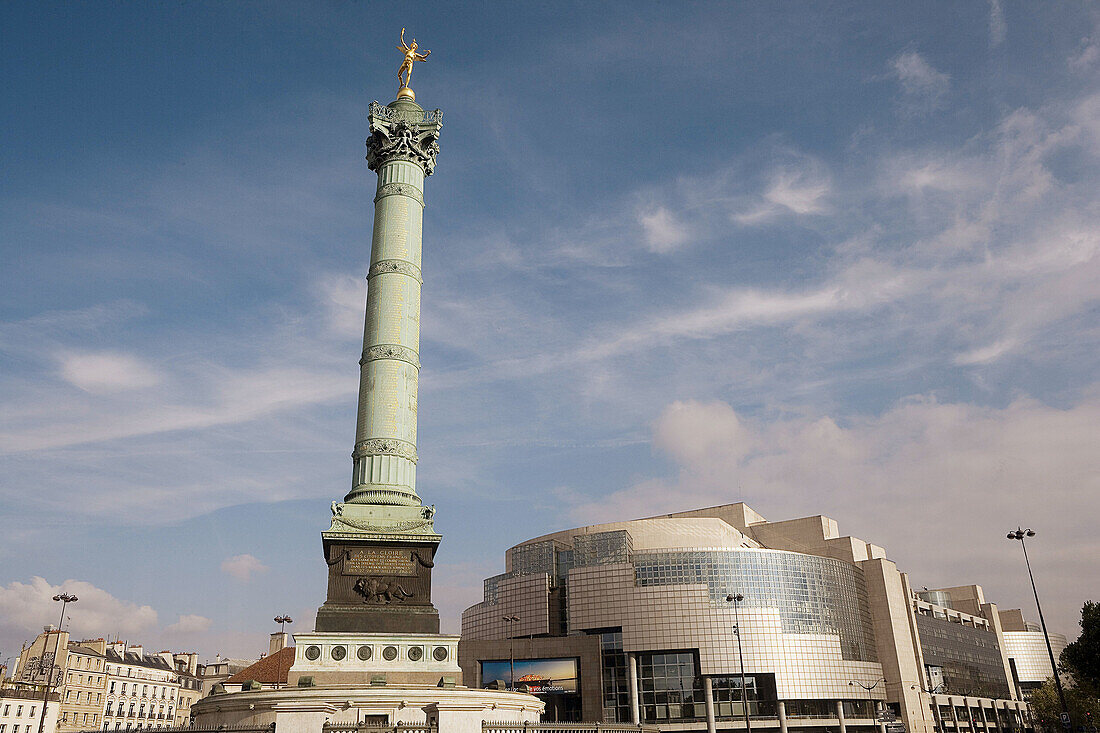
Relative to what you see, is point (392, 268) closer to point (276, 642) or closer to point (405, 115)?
point (405, 115)

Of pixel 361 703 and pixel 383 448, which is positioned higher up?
pixel 383 448

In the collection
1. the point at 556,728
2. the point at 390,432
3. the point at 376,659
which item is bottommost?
the point at 556,728

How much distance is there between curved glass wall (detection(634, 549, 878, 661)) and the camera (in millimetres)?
76938

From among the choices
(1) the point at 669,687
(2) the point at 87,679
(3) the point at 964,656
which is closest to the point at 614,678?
(1) the point at 669,687

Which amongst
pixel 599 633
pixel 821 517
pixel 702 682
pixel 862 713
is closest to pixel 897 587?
pixel 821 517

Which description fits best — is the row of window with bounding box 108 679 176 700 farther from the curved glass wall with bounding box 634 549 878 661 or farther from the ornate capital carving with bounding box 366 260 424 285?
the ornate capital carving with bounding box 366 260 424 285

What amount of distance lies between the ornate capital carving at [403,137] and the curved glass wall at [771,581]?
1909 inches

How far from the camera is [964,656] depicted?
105 metres

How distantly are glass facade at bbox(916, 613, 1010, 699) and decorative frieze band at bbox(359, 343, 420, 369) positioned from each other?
7829 cm

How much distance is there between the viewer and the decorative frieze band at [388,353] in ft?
124

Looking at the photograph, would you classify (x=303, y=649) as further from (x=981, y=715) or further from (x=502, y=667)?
(x=981, y=715)

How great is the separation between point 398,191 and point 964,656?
328 ft

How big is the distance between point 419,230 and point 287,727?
1130 inches

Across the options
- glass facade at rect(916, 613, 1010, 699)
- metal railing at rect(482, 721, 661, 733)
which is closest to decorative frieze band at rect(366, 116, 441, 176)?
metal railing at rect(482, 721, 661, 733)
